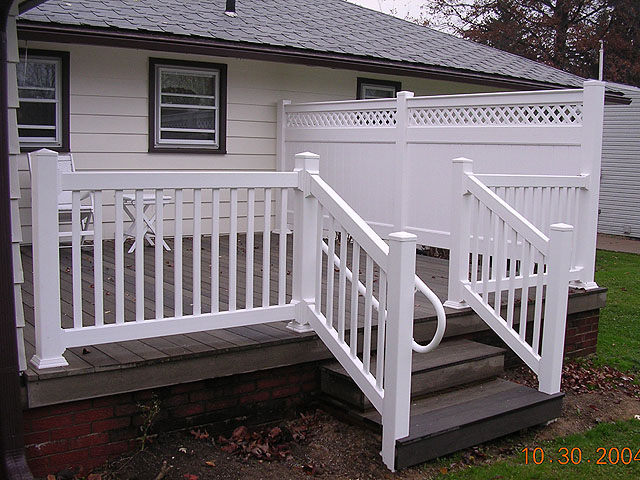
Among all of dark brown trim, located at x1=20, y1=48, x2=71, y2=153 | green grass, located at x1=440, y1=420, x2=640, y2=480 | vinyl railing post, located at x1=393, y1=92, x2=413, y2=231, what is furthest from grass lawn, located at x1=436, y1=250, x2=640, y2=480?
dark brown trim, located at x1=20, y1=48, x2=71, y2=153

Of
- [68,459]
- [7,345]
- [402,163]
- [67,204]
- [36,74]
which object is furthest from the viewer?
[402,163]

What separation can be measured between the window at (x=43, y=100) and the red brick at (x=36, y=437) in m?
4.58

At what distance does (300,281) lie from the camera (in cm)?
486

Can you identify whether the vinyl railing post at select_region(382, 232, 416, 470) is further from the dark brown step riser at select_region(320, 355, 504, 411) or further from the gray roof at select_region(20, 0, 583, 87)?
the gray roof at select_region(20, 0, 583, 87)

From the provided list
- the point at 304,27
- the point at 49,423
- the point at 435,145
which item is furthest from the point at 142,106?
A: the point at 49,423

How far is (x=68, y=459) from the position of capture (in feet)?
13.1

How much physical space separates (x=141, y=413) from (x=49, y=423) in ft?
A: 1.70

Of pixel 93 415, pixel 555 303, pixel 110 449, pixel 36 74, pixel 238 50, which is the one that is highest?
pixel 238 50

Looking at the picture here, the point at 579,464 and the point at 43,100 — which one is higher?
the point at 43,100

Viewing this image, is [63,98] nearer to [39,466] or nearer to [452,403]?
[39,466]

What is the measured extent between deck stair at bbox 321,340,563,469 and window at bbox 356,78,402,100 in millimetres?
5829

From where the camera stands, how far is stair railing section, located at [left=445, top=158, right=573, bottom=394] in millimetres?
4980

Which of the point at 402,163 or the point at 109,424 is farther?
the point at 402,163

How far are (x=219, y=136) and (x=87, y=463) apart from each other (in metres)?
5.69
